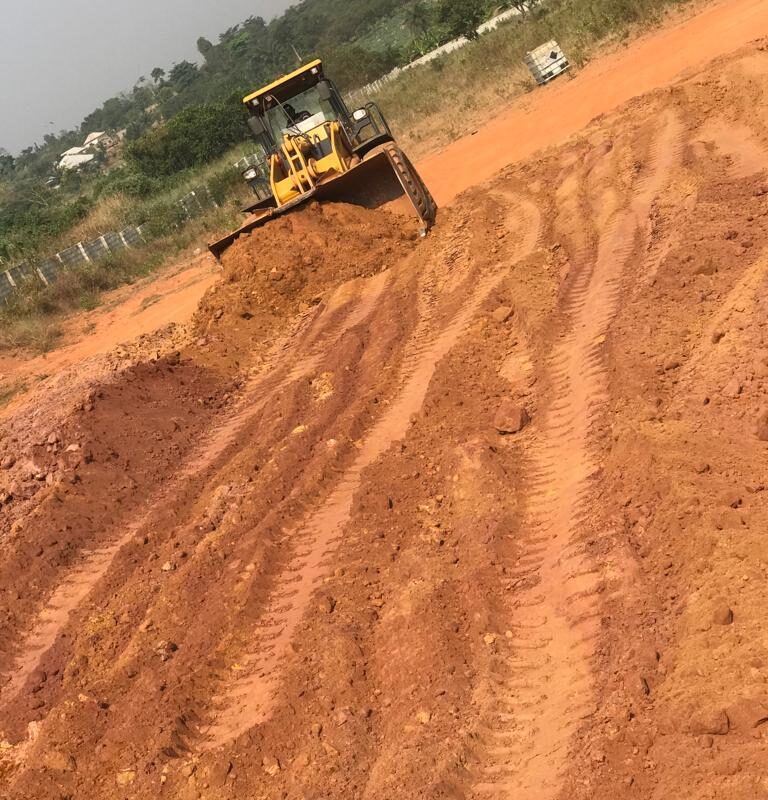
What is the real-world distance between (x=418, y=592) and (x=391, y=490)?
4.44 ft

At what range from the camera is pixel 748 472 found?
497 cm

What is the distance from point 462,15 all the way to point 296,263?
31717 millimetres

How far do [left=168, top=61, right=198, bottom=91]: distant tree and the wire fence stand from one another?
99.2 m

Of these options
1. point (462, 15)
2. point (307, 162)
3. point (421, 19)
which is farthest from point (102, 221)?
point (421, 19)

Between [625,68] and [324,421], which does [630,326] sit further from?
[625,68]

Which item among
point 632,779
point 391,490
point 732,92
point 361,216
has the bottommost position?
point 632,779

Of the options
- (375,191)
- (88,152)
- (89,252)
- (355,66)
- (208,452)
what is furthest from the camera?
(88,152)

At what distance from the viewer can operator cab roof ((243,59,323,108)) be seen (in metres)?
13.8

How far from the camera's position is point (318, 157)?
13.8 m

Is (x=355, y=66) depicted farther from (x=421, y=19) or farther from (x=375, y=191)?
(x=375, y=191)

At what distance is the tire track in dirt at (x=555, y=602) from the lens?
396 cm

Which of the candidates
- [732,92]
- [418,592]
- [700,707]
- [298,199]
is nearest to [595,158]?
[732,92]

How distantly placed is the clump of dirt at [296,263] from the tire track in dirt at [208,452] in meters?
0.51

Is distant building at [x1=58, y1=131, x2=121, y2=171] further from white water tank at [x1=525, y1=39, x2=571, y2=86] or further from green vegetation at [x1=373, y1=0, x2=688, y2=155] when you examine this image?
white water tank at [x1=525, y1=39, x2=571, y2=86]
